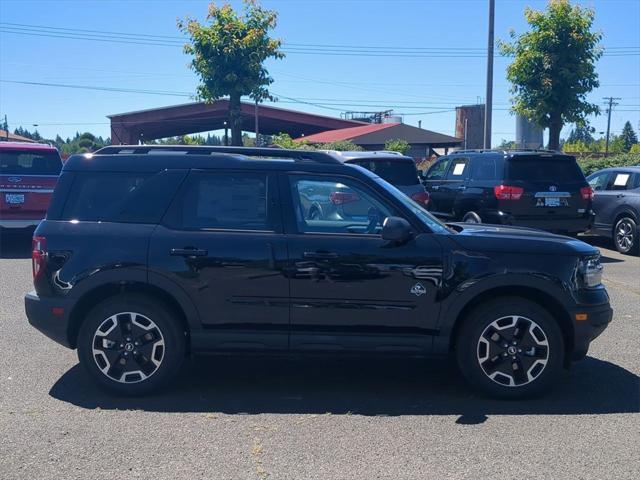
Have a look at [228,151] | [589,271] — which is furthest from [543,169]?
[228,151]

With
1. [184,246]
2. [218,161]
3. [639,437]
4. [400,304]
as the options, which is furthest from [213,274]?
[639,437]

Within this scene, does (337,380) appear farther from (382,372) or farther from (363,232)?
(363,232)

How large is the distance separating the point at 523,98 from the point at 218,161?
15.5 metres

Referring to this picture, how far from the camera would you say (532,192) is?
1214 centimetres

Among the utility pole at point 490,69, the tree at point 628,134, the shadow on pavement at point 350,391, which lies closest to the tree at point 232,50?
the utility pole at point 490,69

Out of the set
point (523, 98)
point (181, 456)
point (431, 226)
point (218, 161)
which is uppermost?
A: point (523, 98)

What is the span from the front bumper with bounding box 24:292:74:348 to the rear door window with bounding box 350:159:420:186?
7.77 metres

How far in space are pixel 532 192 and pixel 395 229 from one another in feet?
25.0

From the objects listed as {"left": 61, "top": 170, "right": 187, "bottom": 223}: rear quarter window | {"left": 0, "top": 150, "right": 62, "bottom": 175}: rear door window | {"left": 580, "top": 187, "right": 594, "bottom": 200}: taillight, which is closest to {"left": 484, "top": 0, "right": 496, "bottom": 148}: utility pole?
{"left": 580, "top": 187, "right": 594, "bottom": 200}: taillight

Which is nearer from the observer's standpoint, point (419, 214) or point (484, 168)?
point (419, 214)

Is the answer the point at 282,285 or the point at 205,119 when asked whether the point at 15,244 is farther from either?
the point at 205,119

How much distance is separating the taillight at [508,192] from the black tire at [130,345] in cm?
809

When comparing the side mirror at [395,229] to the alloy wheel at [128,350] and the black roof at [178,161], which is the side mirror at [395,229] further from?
the alloy wheel at [128,350]

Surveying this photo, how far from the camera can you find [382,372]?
20.4ft
